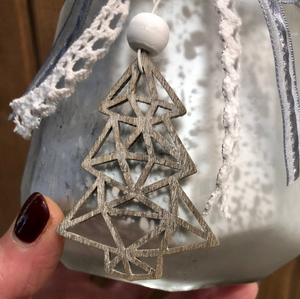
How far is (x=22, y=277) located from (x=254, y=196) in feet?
0.70

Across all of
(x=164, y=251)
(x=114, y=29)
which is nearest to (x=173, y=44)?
(x=114, y=29)

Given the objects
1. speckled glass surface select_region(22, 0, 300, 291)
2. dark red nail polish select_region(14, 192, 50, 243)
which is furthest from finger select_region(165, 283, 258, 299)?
dark red nail polish select_region(14, 192, 50, 243)

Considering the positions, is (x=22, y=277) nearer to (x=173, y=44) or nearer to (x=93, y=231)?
(x=93, y=231)

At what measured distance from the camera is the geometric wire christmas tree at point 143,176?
193 mm

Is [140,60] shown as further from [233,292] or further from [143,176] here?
[233,292]

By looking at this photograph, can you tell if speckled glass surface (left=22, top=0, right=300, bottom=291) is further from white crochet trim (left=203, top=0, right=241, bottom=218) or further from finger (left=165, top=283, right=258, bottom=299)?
finger (left=165, top=283, right=258, bottom=299)

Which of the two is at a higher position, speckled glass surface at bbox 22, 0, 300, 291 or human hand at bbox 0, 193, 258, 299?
speckled glass surface at bbox 22, 0, 300, 291

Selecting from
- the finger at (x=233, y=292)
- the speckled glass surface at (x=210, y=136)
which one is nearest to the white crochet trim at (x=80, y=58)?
the speckled glass surface at (x=210, y=136)

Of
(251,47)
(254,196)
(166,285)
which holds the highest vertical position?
(251,47)

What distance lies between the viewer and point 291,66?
0.22 metres

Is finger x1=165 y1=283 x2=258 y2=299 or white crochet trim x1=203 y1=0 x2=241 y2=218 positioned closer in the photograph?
white crochet trim x1=203 y1=0 x2=241 y2=218

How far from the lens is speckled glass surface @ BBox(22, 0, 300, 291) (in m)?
0.21

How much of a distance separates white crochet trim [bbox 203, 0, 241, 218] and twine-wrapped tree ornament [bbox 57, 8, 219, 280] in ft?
0.07

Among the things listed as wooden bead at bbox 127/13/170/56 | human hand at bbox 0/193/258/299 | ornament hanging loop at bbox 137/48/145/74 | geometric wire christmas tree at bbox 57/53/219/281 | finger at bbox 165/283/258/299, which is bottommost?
finger at bbox 165/283/258/299
